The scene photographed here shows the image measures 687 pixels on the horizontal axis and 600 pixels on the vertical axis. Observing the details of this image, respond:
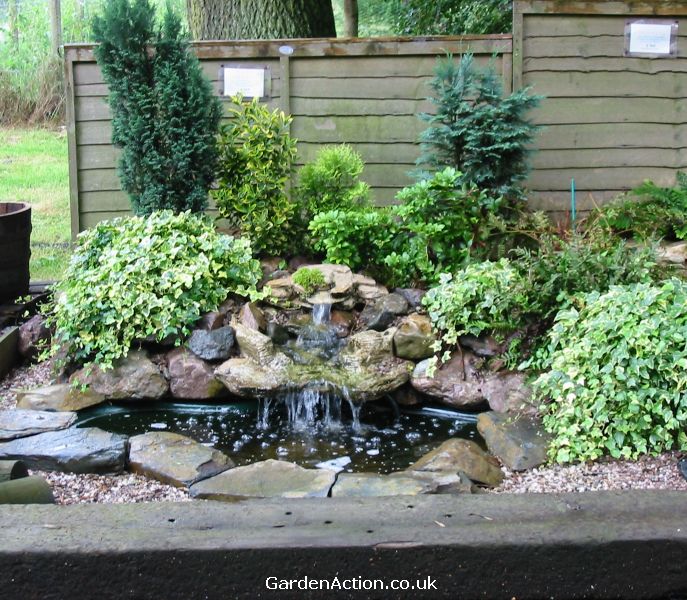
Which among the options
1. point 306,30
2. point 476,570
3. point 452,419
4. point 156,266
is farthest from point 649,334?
point 306,30

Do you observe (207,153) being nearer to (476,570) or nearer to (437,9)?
(476,570)

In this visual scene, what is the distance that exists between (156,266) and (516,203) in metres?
2.66

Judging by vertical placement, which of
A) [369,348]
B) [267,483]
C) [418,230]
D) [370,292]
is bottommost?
[267,483]

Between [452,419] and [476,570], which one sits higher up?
[476,570]

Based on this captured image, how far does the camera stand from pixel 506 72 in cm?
693

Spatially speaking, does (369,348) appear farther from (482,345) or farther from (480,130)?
(480,130)

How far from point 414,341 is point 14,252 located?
10.1 ft

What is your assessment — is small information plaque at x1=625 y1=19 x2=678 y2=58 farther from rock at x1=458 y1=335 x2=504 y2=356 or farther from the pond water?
the pond water

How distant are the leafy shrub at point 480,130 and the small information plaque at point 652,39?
1.28m

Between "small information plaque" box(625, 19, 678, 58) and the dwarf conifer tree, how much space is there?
3.47 metres

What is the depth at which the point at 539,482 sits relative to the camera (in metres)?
3.91

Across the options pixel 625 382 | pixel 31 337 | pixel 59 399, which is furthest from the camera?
pixel 31 337

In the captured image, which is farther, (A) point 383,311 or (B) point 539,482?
(A) point 383,311

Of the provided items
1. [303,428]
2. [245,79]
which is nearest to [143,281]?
[303,428]
